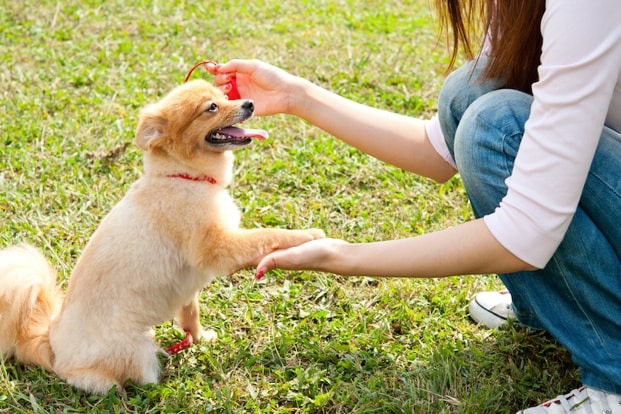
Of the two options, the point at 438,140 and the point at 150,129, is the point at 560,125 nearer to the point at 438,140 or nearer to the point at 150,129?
the point at 438,140

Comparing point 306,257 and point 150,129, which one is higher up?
point 150,129

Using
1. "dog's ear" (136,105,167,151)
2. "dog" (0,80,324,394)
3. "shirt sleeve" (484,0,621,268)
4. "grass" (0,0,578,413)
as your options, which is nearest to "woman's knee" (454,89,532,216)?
"shirt sleeve" (484,0,621,268)

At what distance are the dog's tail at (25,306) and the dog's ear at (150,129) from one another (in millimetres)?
533

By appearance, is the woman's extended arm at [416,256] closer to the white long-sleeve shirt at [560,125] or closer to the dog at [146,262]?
the white long-sleeve shirt at [560,125]

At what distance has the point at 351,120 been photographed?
107 inches

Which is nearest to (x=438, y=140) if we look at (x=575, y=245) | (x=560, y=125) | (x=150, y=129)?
(x=575, y=245)

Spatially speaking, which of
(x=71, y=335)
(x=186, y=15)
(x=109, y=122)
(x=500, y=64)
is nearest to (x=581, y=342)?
(x=500, y=64)

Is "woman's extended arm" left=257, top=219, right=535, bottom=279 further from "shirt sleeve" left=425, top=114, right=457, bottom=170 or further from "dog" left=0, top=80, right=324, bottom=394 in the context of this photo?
"shirt sleeve" left=425, top=114, right=457, bottom=170

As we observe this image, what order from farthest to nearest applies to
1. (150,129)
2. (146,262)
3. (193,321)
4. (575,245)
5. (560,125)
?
(193,321)
(150,129)
(146,262)
(575,245)
(560,125)

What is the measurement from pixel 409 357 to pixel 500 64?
1.02 m

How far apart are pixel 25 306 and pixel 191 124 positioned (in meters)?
0.81

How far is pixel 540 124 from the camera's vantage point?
6.02 feet

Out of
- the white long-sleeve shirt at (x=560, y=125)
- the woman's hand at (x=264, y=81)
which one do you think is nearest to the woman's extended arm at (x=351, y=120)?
the woman's hand at (x=264, y=81)

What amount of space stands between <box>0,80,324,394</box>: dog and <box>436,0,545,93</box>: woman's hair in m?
A: 0.76
